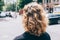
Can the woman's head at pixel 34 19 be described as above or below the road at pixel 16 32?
above

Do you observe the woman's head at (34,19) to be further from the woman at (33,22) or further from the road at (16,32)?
the road at (16,32)

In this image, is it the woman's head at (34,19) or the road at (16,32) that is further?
the road at (16,32)

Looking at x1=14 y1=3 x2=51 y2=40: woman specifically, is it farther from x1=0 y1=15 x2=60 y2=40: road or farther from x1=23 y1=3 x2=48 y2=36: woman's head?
x1=0 y1=15 x2=60 y2=40: road

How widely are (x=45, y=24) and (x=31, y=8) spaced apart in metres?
0.29

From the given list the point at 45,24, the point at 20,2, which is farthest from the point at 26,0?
the point at 45,24

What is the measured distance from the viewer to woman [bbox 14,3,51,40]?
371cm

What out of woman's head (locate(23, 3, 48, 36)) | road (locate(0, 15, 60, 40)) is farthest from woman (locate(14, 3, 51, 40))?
road (locate(0, 15, 60, 40))

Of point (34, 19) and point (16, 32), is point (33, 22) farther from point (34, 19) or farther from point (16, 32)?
point (16, 32)

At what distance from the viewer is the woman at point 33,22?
12.2 feet

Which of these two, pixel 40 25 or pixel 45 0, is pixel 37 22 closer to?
pixel 40 25

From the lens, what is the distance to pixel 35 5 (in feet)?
12.5

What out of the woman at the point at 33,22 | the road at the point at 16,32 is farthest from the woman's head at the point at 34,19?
the road at the point at 16,32

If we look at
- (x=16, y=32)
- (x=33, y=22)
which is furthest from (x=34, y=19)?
(x=16, y=32)

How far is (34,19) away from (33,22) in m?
0.05
